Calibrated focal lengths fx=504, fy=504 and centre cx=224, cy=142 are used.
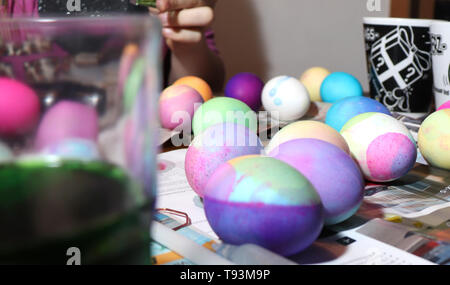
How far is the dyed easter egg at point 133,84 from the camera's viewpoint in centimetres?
25

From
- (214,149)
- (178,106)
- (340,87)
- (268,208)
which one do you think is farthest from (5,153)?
(340,87)

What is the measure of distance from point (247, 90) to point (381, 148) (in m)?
0.45

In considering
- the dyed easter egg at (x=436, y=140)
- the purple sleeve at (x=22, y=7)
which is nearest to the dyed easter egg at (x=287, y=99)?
the dyed easter egg at (x=436, y=140)

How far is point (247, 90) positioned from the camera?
1039 mm

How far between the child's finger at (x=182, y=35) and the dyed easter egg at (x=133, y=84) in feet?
3.22

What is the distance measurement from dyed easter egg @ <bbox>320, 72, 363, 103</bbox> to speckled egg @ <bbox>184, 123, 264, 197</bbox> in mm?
489

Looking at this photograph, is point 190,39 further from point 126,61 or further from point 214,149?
point 126,61

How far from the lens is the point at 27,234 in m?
0.23

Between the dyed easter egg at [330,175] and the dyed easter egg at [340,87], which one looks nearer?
the dyed easter egg at [330,175]

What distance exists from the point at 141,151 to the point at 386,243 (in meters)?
0.29

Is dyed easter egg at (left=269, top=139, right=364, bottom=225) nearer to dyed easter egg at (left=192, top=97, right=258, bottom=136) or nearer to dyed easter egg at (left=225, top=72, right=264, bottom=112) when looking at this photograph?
dyed easter egg at (left=192, top=97, right=258, bottom=136)

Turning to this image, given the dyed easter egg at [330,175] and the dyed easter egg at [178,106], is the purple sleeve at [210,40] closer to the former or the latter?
the dyed easter egg at [178,106]
